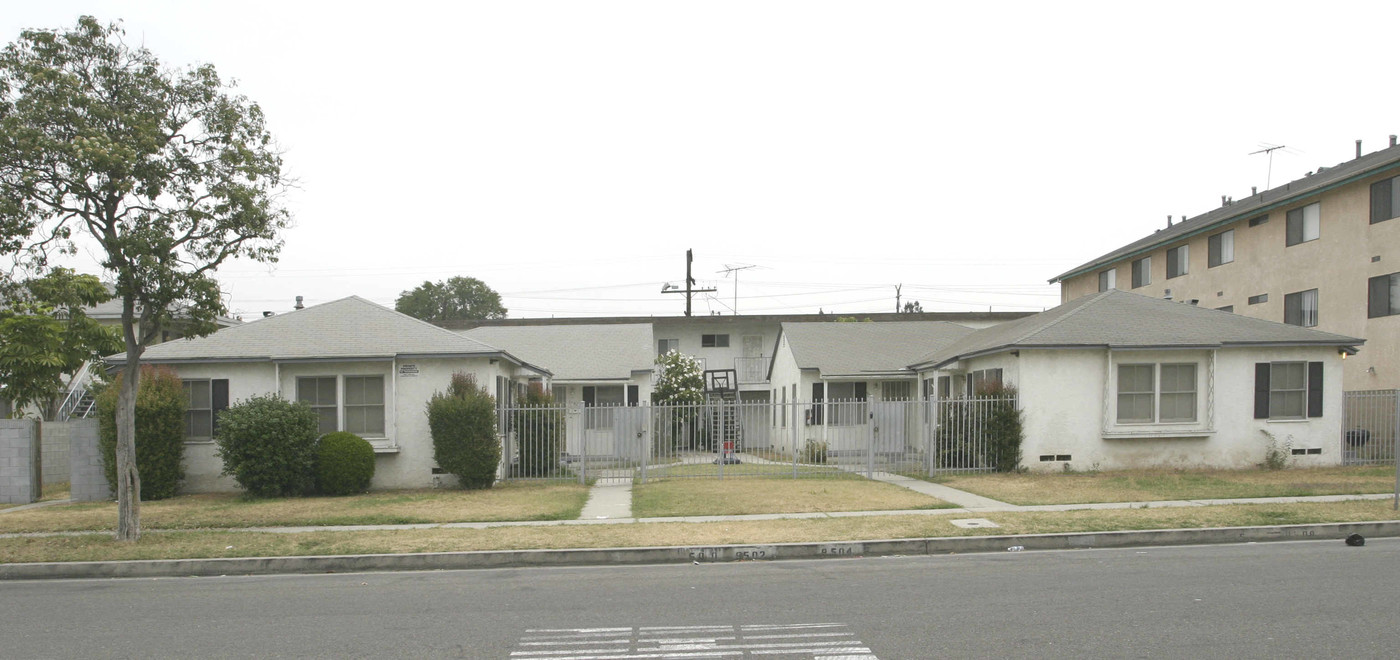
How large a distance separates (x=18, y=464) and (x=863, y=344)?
79.5 ft

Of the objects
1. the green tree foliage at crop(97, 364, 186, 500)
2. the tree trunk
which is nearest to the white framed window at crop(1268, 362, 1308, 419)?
the tree trunk

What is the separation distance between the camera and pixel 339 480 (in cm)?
1814

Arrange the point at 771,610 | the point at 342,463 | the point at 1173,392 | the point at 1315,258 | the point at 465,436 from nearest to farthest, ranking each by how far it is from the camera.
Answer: the point at 771,610
the point at 342,463
the point at 465,436
the point at 1173,392
the point at 1315,258

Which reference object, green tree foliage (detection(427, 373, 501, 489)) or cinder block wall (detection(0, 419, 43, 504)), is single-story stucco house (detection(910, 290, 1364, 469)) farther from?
cinder block wall (detection(0, 419, 43, 504))

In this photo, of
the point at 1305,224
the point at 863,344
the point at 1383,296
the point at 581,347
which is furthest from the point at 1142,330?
the point at 581,347

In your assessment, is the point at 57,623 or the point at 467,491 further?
the point at 467,491

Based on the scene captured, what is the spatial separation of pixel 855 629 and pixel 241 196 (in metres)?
10.2

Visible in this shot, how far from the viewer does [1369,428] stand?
2255cm

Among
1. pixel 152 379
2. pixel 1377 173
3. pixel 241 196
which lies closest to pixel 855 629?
pixel 241 196

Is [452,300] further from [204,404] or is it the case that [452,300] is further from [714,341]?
[204,404]

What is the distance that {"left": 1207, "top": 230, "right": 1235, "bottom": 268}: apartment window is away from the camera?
107 ft

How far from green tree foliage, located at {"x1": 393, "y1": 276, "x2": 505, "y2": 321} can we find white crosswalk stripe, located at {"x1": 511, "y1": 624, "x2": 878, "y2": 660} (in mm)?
73907

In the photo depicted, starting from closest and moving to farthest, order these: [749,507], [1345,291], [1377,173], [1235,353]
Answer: [749,507] < [1235,353] < [1377,173] < [1345,291]

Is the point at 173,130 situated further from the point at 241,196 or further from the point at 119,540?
the point at 119,540
